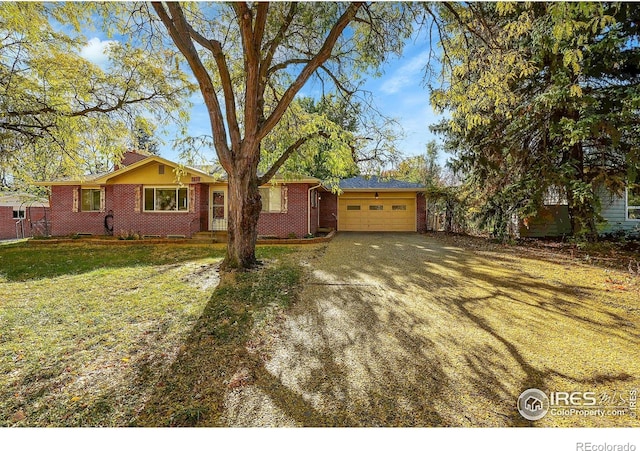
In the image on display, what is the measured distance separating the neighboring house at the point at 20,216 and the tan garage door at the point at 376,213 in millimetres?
19995

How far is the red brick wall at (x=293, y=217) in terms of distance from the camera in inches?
516

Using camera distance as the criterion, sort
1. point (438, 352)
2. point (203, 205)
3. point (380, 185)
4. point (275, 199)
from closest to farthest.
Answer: point (438, 352) → point (275, 199) → point (203, 205) → point (380, 185)

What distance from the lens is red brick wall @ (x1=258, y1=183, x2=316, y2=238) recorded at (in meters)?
13.1

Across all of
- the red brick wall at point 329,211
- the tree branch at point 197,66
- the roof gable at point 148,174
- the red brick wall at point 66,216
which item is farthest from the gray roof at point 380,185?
the red brick wall at point 66,216

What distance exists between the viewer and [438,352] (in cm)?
342

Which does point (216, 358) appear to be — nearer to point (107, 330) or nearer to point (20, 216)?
point (107, 330)

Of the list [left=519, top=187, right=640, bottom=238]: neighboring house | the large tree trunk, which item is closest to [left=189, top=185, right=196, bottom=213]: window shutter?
the large tree trunk

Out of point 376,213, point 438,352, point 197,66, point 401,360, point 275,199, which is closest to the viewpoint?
point 401,360

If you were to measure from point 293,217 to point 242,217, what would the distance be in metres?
6.34

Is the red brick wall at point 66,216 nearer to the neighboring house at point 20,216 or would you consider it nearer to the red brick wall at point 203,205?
the red brick wall at point 203,205

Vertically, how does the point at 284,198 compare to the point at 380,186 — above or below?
below

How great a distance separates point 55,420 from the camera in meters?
2.40

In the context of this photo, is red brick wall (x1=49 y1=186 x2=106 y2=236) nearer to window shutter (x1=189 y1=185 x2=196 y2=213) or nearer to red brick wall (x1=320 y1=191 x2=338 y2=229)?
window shutter (x1=189 y1=185 x2=196 y2=213)

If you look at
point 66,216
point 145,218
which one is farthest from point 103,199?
A: point 145,218
